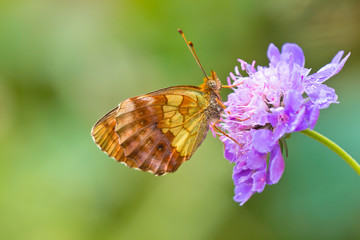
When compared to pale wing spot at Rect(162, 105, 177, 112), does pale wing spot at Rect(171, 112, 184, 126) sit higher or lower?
lower

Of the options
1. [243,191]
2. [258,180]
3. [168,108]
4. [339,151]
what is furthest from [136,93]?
[339,151]

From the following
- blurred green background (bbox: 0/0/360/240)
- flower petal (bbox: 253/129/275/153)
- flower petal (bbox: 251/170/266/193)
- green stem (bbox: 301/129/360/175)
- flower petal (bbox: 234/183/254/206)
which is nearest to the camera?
green stem (bbox: 301/129/360/175)

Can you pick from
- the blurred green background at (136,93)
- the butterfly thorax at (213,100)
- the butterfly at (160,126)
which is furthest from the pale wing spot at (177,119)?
the blurred green background at (136,93)

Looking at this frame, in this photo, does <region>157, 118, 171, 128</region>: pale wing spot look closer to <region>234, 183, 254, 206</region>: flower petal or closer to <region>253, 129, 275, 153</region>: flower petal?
<region>234, 183, 254, 206</region>: flower petal

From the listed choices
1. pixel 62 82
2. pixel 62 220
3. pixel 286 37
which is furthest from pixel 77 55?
pixel 286 37

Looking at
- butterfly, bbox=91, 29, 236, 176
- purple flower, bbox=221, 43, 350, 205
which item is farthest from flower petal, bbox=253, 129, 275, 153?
butterfly, bbox=91, 29, 236, 176

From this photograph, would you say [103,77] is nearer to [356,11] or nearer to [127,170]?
[127,170]
